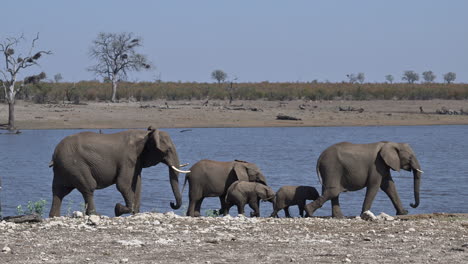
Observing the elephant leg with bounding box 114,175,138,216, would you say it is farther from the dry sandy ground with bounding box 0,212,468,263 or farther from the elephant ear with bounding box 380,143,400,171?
the elephant ear with bounding box 380,143,400,171

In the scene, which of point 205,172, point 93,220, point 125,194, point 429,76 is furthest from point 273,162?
point 429,76

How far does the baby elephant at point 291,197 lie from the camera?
15.5m

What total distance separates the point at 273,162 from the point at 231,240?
2081 cm

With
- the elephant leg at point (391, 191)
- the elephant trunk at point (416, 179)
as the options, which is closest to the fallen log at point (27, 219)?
the elephant leg at point (391, 191)

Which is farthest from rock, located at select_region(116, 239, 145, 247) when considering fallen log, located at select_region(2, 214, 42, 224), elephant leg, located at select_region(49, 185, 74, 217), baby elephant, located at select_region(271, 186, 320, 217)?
baby elephant, located at select_region(271, 186, 320, 217)

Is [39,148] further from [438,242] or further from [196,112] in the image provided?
[438,242]

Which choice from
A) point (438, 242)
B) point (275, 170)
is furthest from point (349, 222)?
point (275, 170)

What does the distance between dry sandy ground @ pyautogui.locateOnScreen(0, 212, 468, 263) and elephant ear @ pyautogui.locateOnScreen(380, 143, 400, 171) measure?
129 inches

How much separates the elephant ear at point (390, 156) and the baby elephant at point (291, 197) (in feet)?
4.46

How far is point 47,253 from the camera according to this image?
920 centimetres

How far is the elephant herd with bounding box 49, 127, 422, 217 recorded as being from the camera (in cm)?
A: 1380

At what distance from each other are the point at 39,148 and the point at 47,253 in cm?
2763

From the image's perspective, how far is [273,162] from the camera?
30.8m

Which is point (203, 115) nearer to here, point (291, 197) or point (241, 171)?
point (241, 171)
